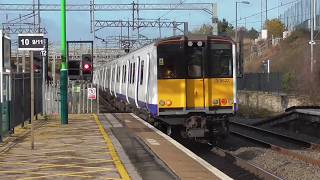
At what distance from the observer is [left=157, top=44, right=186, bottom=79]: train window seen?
55.7 feet

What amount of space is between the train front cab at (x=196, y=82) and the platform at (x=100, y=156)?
3.17ft

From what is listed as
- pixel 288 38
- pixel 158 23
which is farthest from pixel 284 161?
pixel 288 38

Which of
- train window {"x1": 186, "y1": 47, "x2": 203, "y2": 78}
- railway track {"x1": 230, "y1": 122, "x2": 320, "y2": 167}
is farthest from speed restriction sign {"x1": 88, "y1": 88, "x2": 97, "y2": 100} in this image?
train window {"x1": 186, "y1": 47, "x2": 203, "y2": 78}

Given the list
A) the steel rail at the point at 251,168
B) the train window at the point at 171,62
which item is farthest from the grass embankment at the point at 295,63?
the train window at the point at 171,62

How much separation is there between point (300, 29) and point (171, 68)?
6568 centimetres

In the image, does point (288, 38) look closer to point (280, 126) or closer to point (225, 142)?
point (280, 126)

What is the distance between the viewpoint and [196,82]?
17.1 metres

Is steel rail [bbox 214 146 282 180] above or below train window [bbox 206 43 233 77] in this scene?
below

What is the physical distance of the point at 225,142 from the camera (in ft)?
69.7

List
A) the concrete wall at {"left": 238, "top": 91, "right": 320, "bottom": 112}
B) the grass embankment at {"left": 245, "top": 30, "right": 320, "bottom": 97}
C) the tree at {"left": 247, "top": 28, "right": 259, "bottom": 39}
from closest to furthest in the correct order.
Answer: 1. the concrete wall at {"left": 238, "top": 91, "right": 320, "bottom": 112}
2. the grass embankment at {"left": 245, "top": 30, "right": 320, "bottom": 97}
3. the tree at {"left": 247, "top": 28, "right": 259, "bottom": 39}

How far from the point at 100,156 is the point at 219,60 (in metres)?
5.82

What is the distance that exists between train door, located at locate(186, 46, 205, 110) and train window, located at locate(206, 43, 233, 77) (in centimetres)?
25

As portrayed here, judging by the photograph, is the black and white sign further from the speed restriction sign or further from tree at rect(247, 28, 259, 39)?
tree at rect(247, 28, 259, 39)

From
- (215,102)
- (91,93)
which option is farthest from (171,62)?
(91,93)
